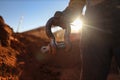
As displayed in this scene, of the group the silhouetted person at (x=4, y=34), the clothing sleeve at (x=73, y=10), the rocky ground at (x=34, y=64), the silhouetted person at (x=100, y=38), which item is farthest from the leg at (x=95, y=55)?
the silhouetted person at (x=4, y=34)

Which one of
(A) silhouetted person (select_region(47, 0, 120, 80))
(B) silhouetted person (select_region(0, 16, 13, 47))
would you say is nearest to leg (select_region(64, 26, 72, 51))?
(A) silhouetted person (select_region(47, 0, 120, 80))

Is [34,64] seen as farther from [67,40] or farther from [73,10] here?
[67,40]

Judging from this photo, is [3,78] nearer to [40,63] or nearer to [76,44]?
[40,63]

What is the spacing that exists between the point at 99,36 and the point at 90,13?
213mm

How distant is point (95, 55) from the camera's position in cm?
164

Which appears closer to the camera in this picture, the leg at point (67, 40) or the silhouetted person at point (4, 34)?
the leg at point (67, 40)

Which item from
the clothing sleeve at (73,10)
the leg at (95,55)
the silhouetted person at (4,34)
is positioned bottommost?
the silhouetted person at (4,34)

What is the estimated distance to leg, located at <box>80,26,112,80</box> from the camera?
1.61 meters

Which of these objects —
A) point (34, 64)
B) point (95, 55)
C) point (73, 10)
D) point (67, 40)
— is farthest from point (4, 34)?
point (95, 55)

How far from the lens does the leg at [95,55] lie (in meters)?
1.61

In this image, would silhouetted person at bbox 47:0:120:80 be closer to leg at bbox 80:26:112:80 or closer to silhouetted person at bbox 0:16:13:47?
leg at bbox 80:26:112:80

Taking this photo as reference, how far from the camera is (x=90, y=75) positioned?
166 centimetres

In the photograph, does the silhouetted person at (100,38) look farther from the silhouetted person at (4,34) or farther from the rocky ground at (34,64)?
the silhouetted person at (4,34)

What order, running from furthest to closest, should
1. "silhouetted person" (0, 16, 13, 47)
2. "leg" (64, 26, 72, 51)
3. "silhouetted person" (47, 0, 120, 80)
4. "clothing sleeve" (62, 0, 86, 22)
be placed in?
1. "silhouetted person" (0, 16, 13, 47)
2. "clothing sleeve" (62, 0, 86, 22)
3. "leg" (64, 26, 72, 51)
4. "silhouetted person" (47, 0, 120, 80)
